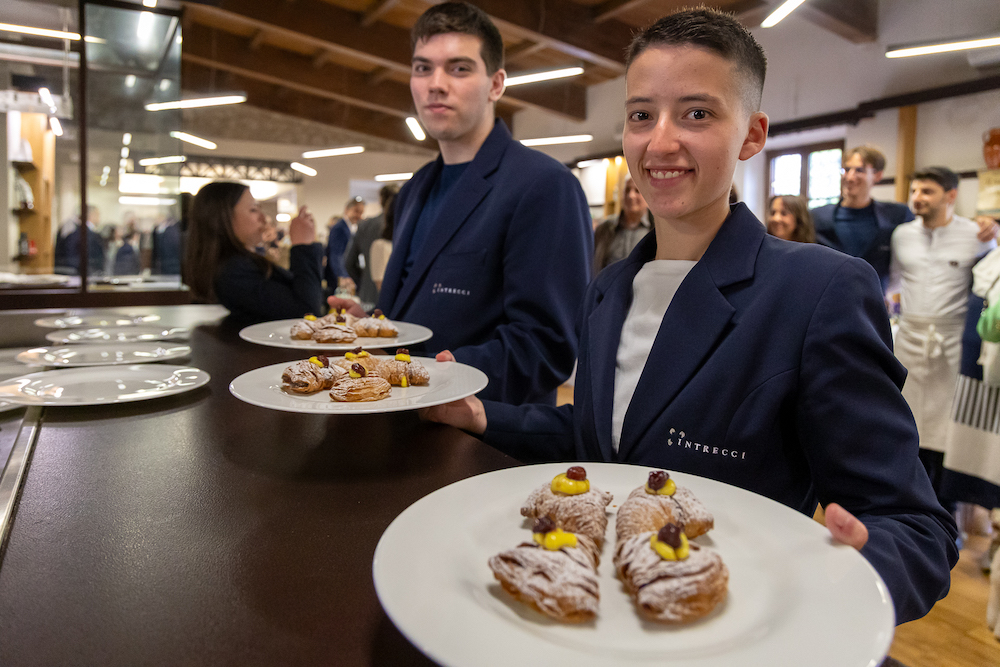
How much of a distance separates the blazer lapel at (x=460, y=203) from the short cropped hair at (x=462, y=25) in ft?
0.91

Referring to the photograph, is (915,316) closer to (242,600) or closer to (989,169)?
(989,169)

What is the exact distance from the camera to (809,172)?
26.6 feet

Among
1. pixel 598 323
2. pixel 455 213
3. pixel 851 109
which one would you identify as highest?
pixel 851 109

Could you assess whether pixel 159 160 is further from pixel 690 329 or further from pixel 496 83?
pixel 690 329

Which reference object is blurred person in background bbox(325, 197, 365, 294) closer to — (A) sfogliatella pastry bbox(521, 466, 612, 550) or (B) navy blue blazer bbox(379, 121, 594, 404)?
(B) navy blue blazer bbox(379, 121, 594, 404)

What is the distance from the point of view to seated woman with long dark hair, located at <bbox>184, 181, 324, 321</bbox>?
9.71 ft

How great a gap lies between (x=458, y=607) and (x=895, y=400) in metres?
0.74

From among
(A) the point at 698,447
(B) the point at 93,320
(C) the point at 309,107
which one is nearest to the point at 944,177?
(A) the point at 698,447

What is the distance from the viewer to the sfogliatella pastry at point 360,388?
3.91 ft

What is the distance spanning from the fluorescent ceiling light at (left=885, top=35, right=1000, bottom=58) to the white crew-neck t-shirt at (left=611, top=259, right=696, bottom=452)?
17.2ft

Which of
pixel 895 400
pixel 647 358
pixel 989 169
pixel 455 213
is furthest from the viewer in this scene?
pixel 989 169

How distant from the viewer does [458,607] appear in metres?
0.54

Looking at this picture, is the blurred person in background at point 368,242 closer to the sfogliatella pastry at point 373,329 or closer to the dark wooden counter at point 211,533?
the sfogliatella pastry at point 373,329

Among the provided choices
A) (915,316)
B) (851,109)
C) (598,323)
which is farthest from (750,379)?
(851,109)
